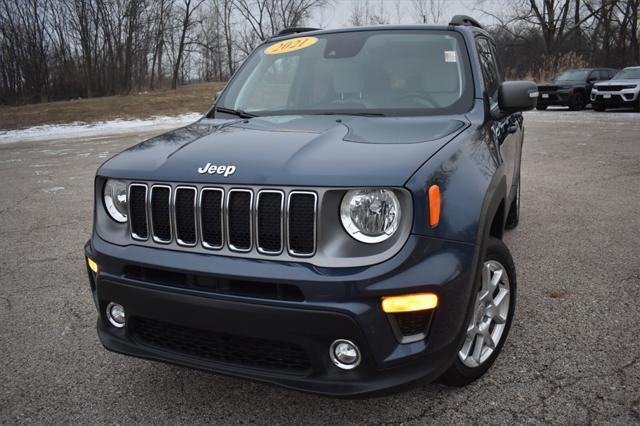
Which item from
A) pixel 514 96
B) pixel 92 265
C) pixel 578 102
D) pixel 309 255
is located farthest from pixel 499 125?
pixel 578 102

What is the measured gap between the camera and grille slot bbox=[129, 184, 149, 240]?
2.38 meters

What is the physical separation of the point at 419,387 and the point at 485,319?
54cm

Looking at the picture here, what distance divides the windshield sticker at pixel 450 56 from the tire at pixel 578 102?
63.6 ft

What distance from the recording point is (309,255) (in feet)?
6.74

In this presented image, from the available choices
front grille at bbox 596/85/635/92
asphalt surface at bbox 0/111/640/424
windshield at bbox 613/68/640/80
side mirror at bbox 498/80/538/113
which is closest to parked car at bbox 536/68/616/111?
windshield at bbox 613/68/640/80

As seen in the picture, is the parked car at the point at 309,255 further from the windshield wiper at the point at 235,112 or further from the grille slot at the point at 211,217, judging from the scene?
the windshield wiper at the point at 235,112

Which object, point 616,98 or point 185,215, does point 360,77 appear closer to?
point 185,215

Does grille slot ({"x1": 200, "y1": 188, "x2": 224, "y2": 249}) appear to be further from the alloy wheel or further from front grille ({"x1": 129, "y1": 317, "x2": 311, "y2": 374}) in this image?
the alloy wheel

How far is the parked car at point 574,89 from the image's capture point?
67.1 ft

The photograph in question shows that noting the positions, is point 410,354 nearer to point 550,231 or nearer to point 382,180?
point 382,180

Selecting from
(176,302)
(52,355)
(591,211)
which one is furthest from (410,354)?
(591,211)

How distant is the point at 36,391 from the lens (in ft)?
8.86

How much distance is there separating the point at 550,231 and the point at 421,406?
333cm

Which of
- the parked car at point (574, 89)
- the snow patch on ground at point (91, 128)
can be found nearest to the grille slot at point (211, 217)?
the snow patch on ground at point (91, 128)
